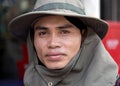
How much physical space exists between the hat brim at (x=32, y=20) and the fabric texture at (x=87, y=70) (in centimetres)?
5

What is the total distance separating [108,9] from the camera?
4.74 meters

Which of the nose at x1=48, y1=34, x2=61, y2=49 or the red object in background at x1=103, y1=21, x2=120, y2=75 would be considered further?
the red object in background at x1=103, y1=21, x2=120, y2=75

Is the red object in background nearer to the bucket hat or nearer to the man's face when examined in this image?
the bucket hat

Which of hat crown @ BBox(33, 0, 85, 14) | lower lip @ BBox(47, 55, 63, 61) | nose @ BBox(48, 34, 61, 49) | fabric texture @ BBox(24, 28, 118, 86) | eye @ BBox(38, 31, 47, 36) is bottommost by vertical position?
fabric texture @ BBox(24, 28, 118, 86)

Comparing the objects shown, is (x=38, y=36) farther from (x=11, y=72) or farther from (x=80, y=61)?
(x=11, y=72)

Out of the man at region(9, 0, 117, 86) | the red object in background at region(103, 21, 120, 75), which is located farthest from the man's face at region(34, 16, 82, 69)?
the red object in background at region(103, 21, 120, 75)

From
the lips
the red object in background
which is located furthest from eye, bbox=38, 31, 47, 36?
the red object in background

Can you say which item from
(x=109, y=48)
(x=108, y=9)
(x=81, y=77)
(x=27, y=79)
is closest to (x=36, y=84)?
(x=27, y=79)

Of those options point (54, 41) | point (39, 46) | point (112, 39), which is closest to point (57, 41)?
point (54, 41)

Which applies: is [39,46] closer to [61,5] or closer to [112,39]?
[61,5]

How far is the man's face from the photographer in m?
1.80

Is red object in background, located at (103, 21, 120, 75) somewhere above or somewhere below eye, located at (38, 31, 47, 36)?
below

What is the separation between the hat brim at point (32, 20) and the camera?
5.93 feet

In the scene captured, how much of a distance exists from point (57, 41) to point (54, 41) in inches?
0.7
